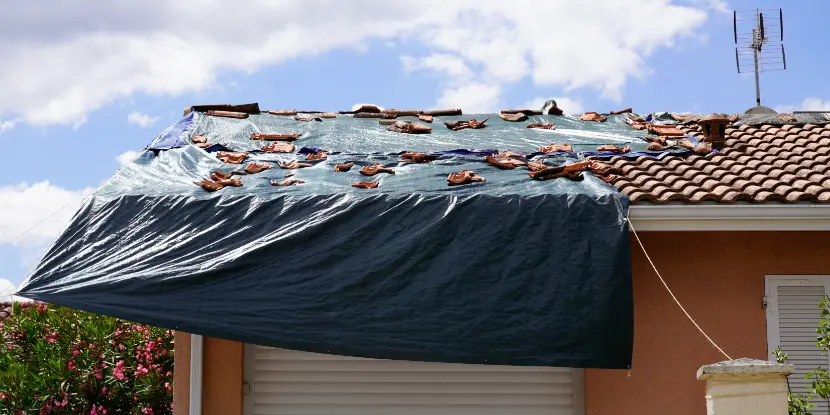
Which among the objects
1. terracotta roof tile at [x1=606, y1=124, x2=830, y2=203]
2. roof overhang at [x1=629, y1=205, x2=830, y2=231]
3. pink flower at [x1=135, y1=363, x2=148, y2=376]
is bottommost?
pink flower at [x1=135, y1=363, x2=148, y2=376]

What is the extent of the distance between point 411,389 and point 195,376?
5.95 feet

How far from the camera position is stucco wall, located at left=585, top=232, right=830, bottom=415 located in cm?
715

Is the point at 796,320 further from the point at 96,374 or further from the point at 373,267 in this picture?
the point at 96,374

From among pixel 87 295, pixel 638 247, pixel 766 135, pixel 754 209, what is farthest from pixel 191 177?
pixel 766 135

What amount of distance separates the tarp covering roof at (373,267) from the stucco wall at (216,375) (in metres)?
1.07

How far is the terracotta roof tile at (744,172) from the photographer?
271 inches

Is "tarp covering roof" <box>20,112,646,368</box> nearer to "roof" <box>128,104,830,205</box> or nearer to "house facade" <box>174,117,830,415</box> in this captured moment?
"roof" <box>128,104,830,205</box>

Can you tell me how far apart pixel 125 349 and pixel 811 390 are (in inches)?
322

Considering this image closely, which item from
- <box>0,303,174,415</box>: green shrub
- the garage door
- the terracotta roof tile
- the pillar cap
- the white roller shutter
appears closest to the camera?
the pillar cap

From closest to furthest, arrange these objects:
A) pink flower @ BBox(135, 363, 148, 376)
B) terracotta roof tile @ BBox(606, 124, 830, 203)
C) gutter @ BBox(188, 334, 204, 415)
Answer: terracotta roof tile @ BBox(606, 124, 830, 203)
gutter @ BBox(188, 334, 204, 415)
pink flower @ BBox(135, 363, 148, 376)

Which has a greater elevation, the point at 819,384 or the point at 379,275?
the point at 379,275

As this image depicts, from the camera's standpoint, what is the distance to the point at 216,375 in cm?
726

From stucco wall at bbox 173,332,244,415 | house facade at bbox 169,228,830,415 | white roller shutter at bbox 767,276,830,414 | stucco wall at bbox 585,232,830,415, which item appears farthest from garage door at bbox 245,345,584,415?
white roller shutter at bbox 767,276,830,414

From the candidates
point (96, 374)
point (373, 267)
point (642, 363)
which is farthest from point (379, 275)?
point (96, 374)
